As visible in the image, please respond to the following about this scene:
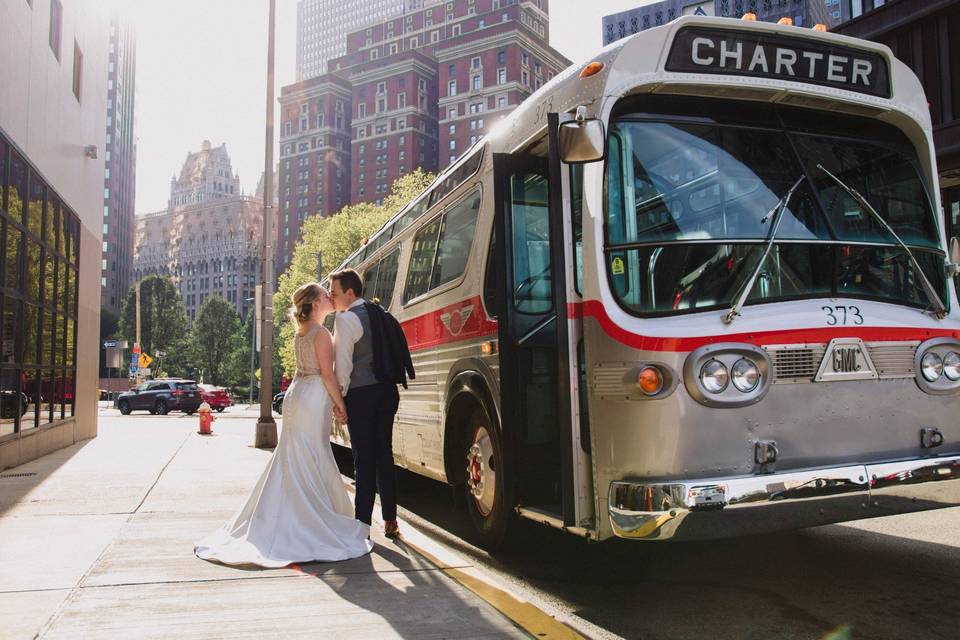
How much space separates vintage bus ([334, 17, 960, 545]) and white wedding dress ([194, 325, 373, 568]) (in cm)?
122

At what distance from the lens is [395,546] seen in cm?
583

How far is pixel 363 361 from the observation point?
605 cm

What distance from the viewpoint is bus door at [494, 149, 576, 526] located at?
5.14 metres

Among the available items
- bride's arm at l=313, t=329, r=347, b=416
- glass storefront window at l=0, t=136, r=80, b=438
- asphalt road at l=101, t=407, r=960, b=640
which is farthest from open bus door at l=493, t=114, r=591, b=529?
glass storefront window at l=0, t=136, r=80, b=438

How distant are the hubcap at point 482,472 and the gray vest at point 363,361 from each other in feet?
2.87

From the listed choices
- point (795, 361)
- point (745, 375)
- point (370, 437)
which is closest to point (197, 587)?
point (370, 437)

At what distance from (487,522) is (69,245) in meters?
12.8

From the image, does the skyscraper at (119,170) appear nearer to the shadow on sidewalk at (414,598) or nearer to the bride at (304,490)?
the bride at (304,490)

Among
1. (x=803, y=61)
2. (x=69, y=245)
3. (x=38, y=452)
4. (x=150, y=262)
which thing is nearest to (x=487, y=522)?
(x=803, y=61)

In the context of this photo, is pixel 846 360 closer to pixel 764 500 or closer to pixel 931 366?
pixel 931 366

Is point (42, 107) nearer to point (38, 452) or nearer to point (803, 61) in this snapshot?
point (38, 452)

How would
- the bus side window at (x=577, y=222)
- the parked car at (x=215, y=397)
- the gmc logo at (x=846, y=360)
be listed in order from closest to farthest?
the gmc logo at (x=846, y=360)
the bus side window at (x=577, y=222)
the parked car at (x=215, y=397)

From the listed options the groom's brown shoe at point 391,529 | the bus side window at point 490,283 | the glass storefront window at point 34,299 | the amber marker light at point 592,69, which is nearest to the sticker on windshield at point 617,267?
the amber marker light at point 592,69

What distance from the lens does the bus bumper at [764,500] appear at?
3967 millimetres
